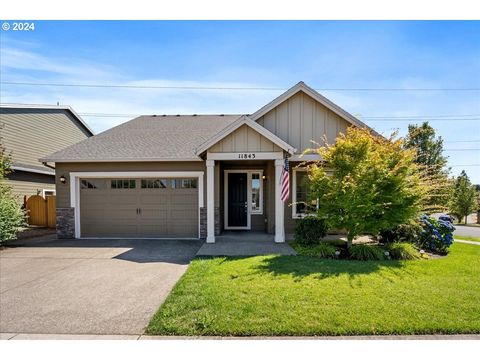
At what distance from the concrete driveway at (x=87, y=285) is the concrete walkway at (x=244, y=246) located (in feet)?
2.16

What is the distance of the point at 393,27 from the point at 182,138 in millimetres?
9215

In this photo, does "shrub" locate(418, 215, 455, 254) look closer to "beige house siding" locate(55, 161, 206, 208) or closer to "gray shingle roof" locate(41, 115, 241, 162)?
"beige house siding" locate(55, 161, 206, 208)

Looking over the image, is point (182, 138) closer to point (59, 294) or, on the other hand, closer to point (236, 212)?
point (236, 212)

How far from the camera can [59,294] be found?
522 centimetres

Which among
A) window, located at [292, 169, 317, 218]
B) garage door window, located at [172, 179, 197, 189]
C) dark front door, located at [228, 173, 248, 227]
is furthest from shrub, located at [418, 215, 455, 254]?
garage door window, located at [172, 179, 197, 189]

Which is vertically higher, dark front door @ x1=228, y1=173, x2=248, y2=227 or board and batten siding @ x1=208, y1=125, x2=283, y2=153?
board and batten siding @ x1=208, y1=125, x2=283, y2=153

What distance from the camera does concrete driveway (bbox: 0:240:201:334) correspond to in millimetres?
4129

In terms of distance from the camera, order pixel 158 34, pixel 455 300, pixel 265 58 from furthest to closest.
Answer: pixel 265 58 → pixel 158 34 → pixel 455 300

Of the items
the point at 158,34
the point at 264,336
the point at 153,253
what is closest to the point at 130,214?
the point at 153,253

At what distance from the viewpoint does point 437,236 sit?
8281 mm

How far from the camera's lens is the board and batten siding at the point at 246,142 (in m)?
9.12

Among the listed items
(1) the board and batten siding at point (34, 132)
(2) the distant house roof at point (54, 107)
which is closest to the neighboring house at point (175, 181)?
(1) the board and batten siding at point (34, 132)

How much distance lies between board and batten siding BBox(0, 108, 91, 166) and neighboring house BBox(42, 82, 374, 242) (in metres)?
6.69

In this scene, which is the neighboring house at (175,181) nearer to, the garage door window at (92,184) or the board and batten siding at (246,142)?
the garage door window at (92,184)
